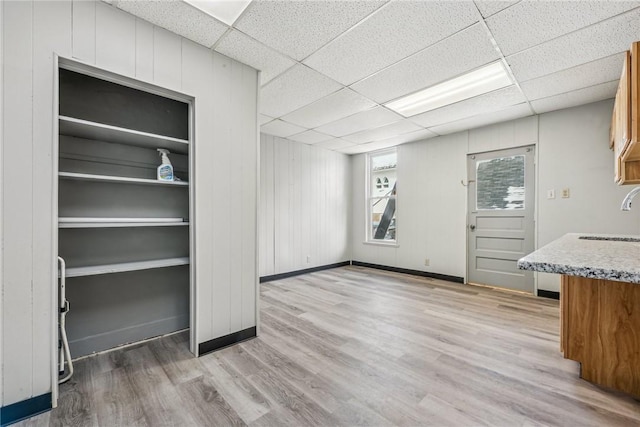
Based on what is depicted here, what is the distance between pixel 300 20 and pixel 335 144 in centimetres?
335

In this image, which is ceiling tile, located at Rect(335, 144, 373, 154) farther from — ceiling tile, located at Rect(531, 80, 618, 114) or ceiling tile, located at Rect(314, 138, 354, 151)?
ceiling tile, located at Rect(531, 80, 618, 114)

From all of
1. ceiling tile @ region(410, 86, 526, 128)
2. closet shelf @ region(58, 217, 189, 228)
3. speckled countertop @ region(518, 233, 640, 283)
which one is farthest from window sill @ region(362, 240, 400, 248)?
closet shelf @ region(58, 217, 189, 228)

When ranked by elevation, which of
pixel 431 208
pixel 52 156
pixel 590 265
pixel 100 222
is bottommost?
pixel 590 265

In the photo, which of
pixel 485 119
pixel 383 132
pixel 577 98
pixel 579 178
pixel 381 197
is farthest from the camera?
pixel 381 197

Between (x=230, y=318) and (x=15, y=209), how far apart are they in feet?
5.17

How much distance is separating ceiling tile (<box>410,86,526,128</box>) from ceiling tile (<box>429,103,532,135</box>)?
152 millimetres

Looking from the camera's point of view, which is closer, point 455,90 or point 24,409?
point 24,409

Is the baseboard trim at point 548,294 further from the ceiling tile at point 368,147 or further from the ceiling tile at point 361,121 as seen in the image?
the ceiling tile at point 368,147

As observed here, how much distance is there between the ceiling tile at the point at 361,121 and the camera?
3.65m

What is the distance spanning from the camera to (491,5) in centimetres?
178

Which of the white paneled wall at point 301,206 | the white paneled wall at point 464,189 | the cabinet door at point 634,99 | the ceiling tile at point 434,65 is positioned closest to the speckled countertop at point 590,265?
the cabinet door at point 634,99

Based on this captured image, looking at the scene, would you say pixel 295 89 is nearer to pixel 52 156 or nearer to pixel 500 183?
pixel 52 156

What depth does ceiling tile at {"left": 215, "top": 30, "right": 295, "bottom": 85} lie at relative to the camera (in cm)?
214

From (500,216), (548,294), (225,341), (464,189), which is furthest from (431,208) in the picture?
(225,341)
